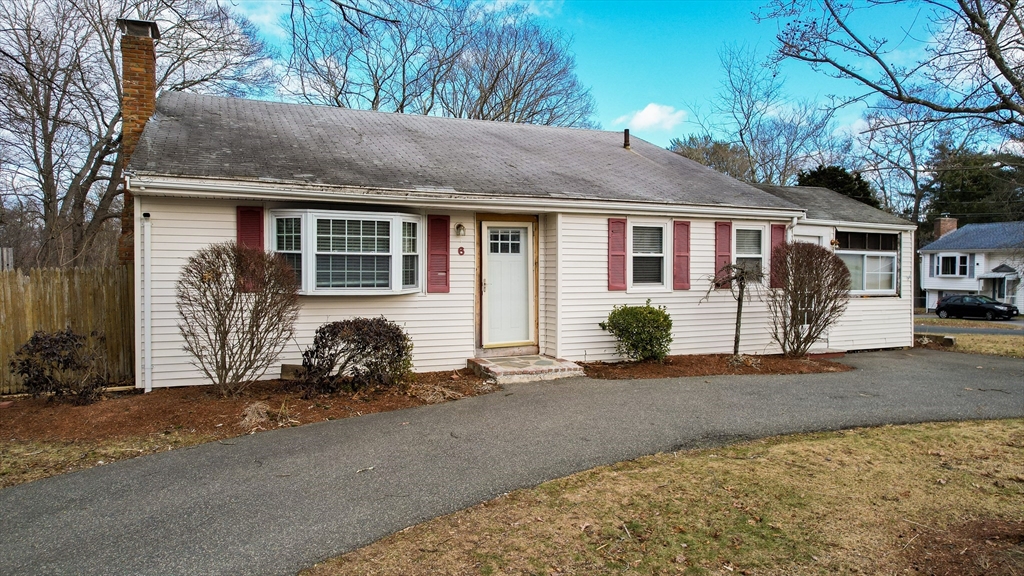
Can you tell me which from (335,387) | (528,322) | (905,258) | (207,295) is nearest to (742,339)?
(528,322)

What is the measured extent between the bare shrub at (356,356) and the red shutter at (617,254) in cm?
396

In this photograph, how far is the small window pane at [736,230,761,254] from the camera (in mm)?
10953

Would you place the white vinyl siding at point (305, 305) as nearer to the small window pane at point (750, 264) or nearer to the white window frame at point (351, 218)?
the white window frame at point (351, 218)

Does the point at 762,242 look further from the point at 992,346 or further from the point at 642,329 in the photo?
the point at 992,346

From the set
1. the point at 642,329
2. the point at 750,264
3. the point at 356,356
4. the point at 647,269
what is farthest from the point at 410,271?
the point at 750,264

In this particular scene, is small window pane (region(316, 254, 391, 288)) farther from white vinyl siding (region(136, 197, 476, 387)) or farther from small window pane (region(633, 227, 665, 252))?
small window pane (region(633, 227, 665, 252))

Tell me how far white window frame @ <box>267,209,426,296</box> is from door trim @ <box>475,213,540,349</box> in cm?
107

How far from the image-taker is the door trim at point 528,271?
9.36 metres

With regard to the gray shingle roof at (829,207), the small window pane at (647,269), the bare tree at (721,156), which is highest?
the bare tree at (721,156)

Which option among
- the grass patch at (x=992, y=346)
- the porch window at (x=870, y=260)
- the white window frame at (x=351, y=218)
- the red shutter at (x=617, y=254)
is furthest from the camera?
the grass patch at (x=992, y=346)

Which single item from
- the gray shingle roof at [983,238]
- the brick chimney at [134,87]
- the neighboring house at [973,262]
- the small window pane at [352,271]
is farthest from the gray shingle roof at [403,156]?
the neighboring house at [973,262]

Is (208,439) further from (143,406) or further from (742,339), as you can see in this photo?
(742,339)

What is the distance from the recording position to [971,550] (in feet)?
11.1

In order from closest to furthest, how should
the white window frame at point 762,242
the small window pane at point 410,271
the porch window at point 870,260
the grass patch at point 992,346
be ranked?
the small window pane at point 410,271 < the white window frame at point 762,242 < the porch window at point 870,260 < the grass patch at point 992,346
